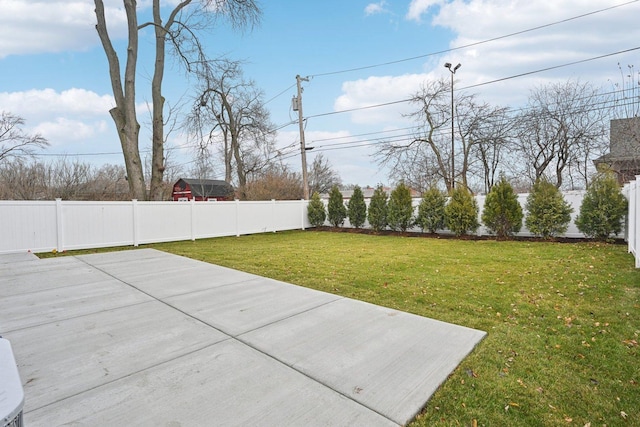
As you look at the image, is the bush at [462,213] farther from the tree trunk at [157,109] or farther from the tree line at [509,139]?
the tree trunk at [157,109]

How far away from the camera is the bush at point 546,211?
29.8ft

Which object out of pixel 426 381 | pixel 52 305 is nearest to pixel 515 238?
pixel 426 381

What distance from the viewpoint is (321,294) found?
13.8ft

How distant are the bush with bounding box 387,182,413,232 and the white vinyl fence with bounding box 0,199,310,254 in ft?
15.7

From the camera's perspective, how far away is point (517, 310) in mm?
3533

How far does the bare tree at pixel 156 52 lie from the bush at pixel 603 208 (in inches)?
501

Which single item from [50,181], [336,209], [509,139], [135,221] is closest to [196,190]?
[50,181]

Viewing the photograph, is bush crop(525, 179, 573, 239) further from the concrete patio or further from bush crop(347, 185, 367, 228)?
the concrete patio

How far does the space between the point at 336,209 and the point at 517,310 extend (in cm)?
1090

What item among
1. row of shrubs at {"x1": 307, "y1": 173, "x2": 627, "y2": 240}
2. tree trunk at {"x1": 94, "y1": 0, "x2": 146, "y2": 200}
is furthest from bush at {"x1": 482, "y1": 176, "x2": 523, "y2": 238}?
tree trunk at {"x1": 94, "y1": 0, "x2": 146, "y2": 200}

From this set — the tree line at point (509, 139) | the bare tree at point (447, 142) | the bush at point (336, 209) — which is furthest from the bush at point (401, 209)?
→ the bare tree at point (447, 142)

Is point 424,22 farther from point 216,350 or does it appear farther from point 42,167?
point 42,167

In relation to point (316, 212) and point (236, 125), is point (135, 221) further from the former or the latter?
point (236, 125)

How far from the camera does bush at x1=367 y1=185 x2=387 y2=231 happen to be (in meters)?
12.6
